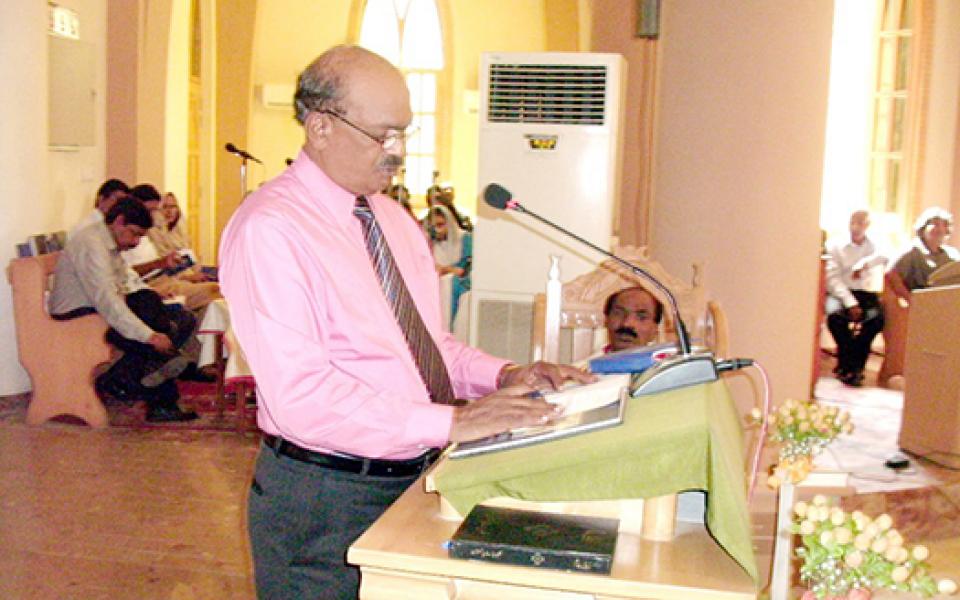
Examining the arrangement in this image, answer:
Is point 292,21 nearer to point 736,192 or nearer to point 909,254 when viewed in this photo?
point 909,254

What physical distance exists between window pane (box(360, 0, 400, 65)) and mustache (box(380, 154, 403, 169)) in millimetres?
12179

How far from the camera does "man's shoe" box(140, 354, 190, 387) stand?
244 inches

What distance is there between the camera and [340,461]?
6.05 feet

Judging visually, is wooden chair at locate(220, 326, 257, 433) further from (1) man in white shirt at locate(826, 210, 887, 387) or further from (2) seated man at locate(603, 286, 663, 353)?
(1) man in white shirt at locate(826, 210, 887, 387)

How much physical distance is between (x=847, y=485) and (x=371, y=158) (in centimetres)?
120

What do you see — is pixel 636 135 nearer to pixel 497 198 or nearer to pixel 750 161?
pixel 750 161

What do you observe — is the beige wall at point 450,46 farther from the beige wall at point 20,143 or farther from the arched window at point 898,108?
the beige wall at point 20,143

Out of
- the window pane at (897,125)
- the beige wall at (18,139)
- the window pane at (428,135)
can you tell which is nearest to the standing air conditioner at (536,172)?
the beige wall at (18,139)

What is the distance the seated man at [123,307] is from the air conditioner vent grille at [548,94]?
2.07m

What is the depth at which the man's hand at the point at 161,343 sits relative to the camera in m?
6.08

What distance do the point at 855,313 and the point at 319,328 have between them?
735cm

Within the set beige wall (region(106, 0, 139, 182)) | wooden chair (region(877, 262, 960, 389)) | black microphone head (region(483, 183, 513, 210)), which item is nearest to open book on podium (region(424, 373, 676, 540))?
black microphone head (region(483, 183, 513, 210))

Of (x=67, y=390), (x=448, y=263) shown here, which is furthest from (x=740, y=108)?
(x=448, y=263)

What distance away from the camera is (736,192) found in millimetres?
4863
